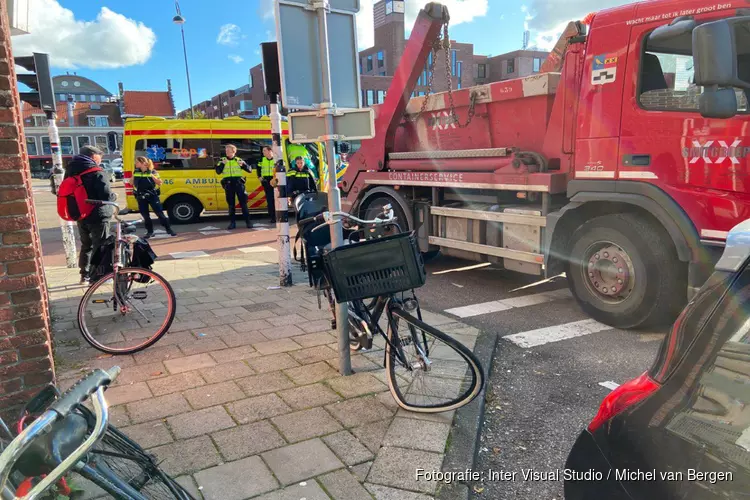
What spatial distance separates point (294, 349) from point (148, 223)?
30.5ft

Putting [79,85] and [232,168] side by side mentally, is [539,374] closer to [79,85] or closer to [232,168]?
[232,168]

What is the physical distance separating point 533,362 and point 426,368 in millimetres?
1245

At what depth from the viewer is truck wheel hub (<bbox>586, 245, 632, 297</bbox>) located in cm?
481

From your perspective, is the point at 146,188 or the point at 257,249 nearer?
the point at 257,249

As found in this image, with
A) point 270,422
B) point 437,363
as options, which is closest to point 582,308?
point 437,363

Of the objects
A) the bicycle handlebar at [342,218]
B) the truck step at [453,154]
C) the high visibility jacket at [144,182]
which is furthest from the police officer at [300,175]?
the bicycle handlebar at [342,218]

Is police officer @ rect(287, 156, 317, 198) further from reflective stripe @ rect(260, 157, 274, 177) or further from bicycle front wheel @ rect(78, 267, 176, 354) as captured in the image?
bicycle front wheel @ rect(78, 267, 176, 354)

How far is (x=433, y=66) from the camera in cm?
790

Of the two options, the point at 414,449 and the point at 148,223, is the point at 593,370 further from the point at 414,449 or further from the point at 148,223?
the point at 148,223

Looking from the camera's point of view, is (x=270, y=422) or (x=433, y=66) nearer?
(x=270, y=422)

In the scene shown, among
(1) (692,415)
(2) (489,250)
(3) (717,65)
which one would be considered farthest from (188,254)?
(1) (692,415)

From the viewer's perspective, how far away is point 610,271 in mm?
4926

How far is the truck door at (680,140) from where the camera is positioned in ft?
13.3

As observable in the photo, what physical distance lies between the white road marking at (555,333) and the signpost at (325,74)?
1.81m
